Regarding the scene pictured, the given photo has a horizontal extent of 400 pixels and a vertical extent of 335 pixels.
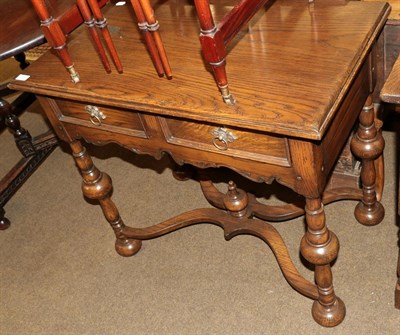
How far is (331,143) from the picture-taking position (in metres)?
1.28

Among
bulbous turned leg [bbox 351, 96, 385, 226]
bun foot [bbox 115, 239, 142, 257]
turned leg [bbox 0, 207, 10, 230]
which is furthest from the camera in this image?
turned leg [bbox 0, 207, 10, 230]

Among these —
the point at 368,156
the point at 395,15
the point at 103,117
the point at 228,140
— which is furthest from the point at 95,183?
the point at 395,15

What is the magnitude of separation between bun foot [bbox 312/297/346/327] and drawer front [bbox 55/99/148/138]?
74 centimetres

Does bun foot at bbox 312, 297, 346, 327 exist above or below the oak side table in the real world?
below

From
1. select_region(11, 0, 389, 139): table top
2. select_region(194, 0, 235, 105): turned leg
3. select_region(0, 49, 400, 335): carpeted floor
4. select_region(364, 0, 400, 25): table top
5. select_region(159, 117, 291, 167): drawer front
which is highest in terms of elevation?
select_region(194, 0, 235, 105): turned leg

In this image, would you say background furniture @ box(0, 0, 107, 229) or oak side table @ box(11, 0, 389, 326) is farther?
background furniture @ box(0, 0, 107, 229)

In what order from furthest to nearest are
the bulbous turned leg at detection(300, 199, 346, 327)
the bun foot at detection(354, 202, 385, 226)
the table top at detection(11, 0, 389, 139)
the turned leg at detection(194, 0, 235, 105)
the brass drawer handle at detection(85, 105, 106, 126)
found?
the bun foot at detection(354, 202, 385, 226), the brass drawer handle at detection(85, 105, 106, 126), the bulbous turned leg at detection(300, 199, 346, 327), the table top at detection(11, 0, 389, 139), the turned leg at detection(194, 0, 235, 105)

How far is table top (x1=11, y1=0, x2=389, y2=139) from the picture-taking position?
1.14 m

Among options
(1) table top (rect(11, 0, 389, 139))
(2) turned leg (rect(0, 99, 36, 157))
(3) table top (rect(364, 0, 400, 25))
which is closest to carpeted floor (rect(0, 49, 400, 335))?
(2) turned leg (rect(0, 99, 36, 157))

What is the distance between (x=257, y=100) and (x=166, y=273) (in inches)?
37.1

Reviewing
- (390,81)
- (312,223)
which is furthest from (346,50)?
(312,223)

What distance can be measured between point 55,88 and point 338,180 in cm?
105

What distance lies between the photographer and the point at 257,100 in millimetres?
1174

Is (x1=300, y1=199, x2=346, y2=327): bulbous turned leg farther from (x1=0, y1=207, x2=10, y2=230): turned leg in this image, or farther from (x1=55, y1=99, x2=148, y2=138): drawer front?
(x1=0, y1=207, x2=10, y2=230): turned leg
